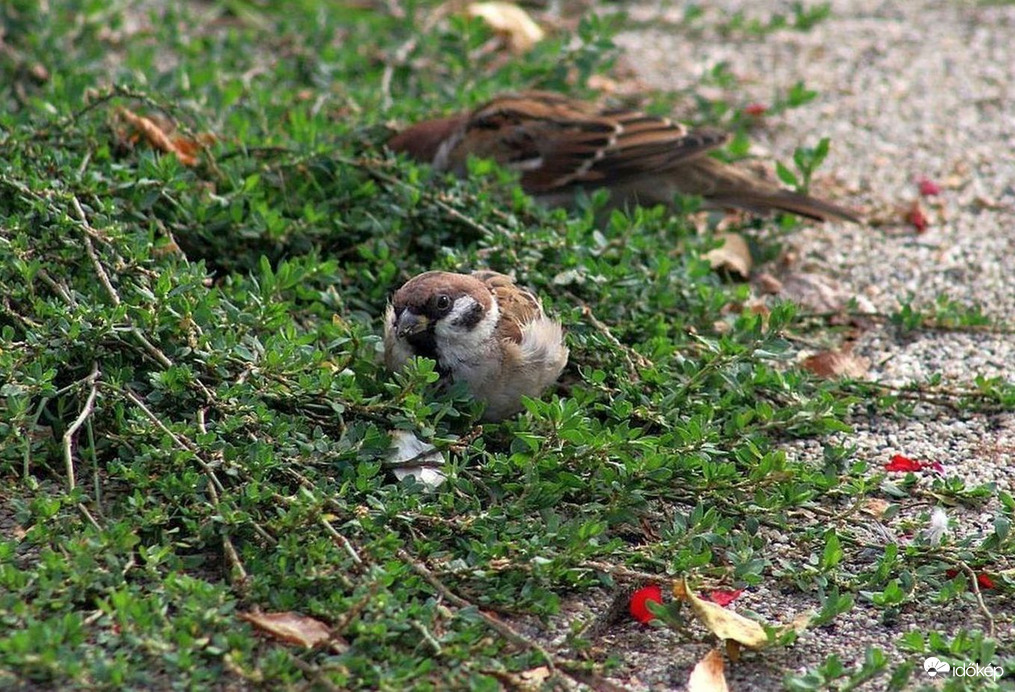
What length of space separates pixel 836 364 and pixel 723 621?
5.03 ft

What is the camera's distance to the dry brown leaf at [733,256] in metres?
5.05

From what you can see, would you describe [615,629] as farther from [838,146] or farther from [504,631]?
[838,146]

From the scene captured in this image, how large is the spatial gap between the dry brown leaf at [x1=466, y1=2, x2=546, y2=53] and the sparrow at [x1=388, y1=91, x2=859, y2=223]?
1143 mm

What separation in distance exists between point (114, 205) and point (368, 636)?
181 centimetres

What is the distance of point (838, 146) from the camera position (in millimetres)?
6238

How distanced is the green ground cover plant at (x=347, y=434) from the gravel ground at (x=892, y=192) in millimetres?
87

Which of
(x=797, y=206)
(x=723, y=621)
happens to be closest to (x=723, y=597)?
(x=723, y=621)

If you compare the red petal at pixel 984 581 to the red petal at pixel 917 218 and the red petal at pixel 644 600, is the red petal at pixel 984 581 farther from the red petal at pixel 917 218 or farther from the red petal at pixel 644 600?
the red petal at pixel 917 218

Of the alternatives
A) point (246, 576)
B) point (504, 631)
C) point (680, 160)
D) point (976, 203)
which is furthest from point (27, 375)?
point (976, 203)

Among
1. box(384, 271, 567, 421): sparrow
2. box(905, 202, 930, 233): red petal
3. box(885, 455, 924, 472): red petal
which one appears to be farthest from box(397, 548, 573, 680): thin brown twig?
box(905, 202, 930, 233): red petal

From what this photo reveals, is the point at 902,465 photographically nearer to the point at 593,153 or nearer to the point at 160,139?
the point at 593,153

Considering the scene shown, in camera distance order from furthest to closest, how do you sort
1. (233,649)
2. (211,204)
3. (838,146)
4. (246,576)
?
(838,146) → (211,204) → (246,576) → (233,649)

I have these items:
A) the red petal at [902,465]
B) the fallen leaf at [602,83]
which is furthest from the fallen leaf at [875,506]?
the fallen leaf at [602,83]

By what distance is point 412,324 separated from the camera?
147 inches
